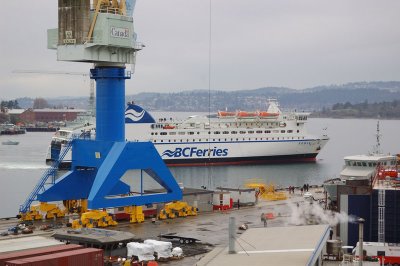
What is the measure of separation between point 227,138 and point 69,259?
178ft

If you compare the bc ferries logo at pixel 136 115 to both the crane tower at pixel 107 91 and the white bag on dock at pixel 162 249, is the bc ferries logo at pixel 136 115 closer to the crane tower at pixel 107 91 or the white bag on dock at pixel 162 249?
the crane tower at pixel 107 91

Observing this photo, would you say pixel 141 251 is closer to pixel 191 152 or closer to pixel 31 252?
pixel 31 252

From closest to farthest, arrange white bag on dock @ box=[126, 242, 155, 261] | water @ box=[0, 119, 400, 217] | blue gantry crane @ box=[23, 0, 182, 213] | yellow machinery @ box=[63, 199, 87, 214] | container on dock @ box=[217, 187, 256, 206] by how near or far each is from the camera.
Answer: white bag on dock @ box=[126, 242, 155, 261], blue gantry crane @ box=[23, 0, 182, 213], yellow machinery @ box=[63, 199, 87, 214], container on dock @ box=[217, 187, 256, 206], water @ box=[0, 119, 400, 217]

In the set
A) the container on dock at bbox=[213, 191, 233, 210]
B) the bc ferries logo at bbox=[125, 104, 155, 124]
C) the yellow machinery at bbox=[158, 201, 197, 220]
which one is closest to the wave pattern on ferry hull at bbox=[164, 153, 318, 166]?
the bc ferries logo at bbox=[125, 104, 155, 124]

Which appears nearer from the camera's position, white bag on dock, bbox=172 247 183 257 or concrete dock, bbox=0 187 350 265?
white bag on dock, bbox=172 247 183 257

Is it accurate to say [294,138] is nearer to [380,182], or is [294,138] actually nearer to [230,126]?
[230,126]

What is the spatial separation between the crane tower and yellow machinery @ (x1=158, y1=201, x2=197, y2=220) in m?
0.63

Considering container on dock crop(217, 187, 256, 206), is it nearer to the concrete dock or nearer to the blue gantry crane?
the concrete dock

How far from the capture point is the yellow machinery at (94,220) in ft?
85.8

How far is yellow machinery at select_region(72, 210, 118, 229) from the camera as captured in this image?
1029 inches

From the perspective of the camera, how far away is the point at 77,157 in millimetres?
28891

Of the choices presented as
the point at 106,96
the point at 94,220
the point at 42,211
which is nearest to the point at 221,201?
the point at 94,220

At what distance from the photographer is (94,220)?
1043 inches

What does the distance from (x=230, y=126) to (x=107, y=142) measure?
4633 cm
